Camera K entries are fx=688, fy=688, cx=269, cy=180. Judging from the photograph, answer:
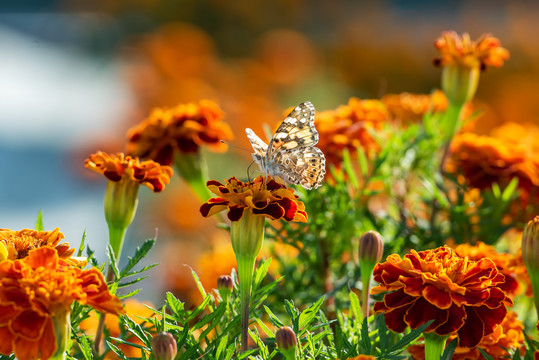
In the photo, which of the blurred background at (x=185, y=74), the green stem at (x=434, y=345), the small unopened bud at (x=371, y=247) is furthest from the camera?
the blurred background at (x=185, y=74)

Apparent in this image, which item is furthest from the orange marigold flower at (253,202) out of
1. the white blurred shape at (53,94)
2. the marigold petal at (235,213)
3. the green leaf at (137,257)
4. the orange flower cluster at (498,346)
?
the white blurred shape at (53,94)

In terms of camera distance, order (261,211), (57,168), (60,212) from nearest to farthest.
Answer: (261,211)
(60,212)
(57,168)

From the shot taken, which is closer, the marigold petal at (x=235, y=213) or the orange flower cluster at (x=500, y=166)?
the marigold petal at (x=235, y=213)

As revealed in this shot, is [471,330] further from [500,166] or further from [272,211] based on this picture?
[500,166]

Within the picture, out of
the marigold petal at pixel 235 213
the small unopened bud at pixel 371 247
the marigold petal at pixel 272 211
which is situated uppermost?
the marigold petal at pixel 235 213

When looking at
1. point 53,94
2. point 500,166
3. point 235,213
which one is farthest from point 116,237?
point 53,94

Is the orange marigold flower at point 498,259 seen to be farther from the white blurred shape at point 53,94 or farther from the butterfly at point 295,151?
the white blurred shape at point 53,94

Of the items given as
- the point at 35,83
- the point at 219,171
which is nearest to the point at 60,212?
the point at 219,171

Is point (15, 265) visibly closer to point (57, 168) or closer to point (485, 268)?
point (485, 268)
